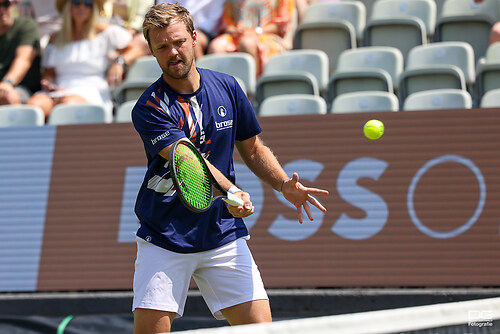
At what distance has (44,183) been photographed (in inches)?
220

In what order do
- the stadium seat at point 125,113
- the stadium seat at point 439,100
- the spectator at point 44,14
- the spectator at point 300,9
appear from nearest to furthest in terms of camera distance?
the stadium seat at point 439,100 < the stadium seat at point 125,113 < the spectator at point 300,9 < the spectator at point 44,14

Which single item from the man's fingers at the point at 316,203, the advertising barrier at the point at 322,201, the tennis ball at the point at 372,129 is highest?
the man's fingers at the point at 316,203

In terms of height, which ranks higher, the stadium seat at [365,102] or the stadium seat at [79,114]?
the stadium seat at [365,102]

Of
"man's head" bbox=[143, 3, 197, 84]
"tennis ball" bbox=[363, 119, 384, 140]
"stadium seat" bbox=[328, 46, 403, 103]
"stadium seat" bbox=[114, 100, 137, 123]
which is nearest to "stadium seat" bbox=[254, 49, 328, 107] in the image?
"stadium seat" bbox=[328, 46, 403, 103]

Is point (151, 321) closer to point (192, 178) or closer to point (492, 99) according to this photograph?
point (192, 178)

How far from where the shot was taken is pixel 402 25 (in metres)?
7.03

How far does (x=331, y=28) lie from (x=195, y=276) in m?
4.35

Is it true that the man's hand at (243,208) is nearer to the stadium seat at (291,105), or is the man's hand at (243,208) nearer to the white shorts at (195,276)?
the white shorts at (195,276)

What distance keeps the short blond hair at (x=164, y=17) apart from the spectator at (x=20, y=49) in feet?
13.2

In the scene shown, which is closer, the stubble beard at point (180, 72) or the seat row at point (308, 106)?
the stubble beard at point (180, 72)

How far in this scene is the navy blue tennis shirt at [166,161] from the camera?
3.21 meters

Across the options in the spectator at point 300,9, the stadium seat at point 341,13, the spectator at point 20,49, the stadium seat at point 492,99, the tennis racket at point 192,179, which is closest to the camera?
the tennis racket at point 192,179

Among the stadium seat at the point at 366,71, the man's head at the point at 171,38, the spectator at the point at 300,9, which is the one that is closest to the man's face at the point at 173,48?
the man's head at the point at 171,38

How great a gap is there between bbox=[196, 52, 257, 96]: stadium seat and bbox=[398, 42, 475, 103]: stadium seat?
1.25 metres
